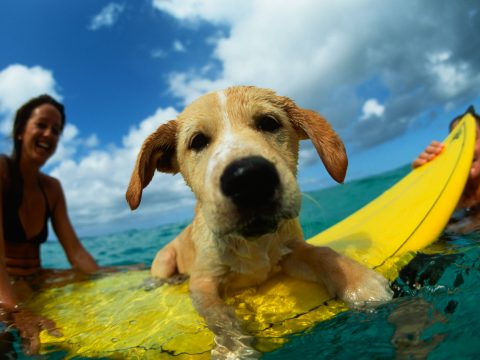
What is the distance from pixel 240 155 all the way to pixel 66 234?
5902 millimetres

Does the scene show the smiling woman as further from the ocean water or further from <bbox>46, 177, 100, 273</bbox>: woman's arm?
the ocean water

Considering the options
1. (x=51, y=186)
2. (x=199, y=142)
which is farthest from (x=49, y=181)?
(x=199, y=142)

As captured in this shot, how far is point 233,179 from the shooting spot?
210cm

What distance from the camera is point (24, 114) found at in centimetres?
622

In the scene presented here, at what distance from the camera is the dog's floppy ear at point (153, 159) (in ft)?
10.4

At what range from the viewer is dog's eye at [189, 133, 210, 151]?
304cm

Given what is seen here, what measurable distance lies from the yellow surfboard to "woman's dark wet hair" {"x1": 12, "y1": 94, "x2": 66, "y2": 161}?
96.8 inches

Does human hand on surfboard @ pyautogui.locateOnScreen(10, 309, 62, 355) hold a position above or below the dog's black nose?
below

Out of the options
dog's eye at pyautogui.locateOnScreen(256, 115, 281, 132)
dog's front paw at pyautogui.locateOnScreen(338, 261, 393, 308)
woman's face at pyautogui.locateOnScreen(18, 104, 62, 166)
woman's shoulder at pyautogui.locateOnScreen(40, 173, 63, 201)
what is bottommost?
dog's front paw at pyautogui.locateOnScreen(338, 261, 393, 308)

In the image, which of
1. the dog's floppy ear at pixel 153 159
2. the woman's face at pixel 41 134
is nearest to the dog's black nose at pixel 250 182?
the dog's floppy ear at pixel 153 159

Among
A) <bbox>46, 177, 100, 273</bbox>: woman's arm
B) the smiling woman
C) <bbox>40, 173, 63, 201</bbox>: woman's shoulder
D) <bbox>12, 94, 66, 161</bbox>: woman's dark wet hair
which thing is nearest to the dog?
the smiling woman

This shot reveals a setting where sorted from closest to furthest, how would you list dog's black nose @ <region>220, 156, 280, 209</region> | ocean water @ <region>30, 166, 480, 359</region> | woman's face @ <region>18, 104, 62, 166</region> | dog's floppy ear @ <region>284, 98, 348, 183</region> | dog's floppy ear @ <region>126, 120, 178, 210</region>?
1. ocean water @ <region>30, 166, 480, 359</region>
2. dog's black nose @ <region>220, 156, 280, 209</region>
3. dog's floppy ear @ <region>284, 98, 348, 183</region>
4. dog's floppy ear @ <region>126, 120, 178, 210</region>
5. woman's face @ <region>18, 104, 62, 166</region>

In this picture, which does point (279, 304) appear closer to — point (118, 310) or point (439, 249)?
point (118, 310)

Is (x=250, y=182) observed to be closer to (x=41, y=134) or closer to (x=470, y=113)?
(x=41, y=134)
